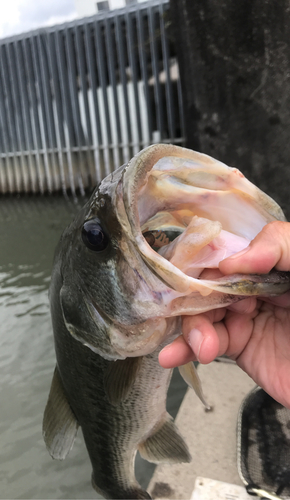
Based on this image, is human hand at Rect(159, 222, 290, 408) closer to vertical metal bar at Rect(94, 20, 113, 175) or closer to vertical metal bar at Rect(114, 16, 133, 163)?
vertical metal bar at Rect(114, 16, 133, 163)

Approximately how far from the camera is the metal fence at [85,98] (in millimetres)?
7164

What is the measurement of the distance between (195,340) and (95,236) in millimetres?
336

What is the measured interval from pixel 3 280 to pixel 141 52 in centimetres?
535

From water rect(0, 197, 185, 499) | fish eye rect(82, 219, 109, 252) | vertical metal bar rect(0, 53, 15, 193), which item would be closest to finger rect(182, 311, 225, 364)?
fish eye rect(82, 219, 109, 252)

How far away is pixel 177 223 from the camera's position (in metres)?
1.01

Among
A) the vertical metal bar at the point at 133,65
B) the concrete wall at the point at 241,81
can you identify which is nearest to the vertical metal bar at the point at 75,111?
the vertical metal bar at the point at 133,65

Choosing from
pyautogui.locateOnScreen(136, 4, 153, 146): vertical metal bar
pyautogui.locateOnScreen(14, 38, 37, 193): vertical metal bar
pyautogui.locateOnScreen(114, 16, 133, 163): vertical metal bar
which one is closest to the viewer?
pyautogui.locateOnScreen(136, 4, 153, 146): vertical metal bar

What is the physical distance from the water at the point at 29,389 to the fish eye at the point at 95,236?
161 cm

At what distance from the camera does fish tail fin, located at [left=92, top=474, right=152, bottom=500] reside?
4.85 ft

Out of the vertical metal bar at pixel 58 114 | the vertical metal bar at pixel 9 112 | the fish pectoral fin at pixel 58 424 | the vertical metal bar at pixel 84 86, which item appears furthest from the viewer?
the vertical metal bar at pixel 9 112

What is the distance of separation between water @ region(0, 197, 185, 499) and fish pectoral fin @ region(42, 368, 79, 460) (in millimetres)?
730

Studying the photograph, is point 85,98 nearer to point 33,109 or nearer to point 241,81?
point 33,109

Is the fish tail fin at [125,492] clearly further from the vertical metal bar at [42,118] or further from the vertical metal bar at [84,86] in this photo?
the vertical metal bar at [42,118]

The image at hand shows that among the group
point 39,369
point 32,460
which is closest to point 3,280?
point 39,369
